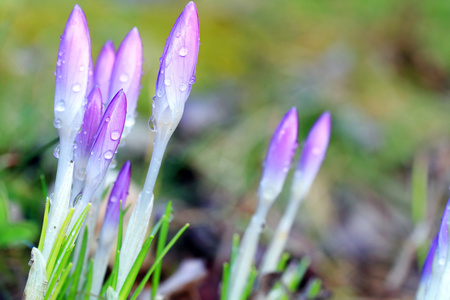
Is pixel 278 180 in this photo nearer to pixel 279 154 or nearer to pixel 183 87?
pixel 279 154

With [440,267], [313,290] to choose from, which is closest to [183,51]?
[440,267]

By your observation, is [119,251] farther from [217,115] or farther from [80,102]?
[217,115]

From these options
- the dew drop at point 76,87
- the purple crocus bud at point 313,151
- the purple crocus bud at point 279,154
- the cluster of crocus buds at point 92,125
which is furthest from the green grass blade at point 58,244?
the purple crocus bud at point 313,151

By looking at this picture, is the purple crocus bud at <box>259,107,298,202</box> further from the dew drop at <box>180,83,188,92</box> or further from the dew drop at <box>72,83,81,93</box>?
the dew drop at <box>72,83,81,93</box>

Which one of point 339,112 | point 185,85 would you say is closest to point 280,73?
point 339,112

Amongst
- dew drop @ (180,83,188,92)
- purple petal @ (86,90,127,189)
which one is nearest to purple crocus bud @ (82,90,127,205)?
purple petal @ (86,90,127,189)
